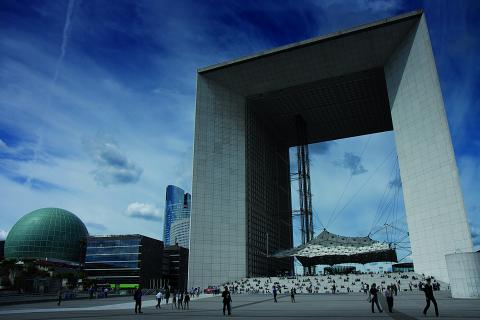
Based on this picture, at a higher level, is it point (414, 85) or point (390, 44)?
point (390, 44)

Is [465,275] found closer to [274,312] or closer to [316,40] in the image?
[274,312]

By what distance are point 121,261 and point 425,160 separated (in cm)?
8421

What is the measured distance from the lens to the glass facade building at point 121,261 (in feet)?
356

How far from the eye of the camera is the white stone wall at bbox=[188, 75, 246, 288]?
69688 millimetres

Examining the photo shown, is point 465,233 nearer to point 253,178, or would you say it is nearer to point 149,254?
point 253,178

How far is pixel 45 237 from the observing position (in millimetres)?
108750

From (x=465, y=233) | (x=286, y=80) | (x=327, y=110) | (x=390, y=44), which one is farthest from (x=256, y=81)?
(x=465, y=233)

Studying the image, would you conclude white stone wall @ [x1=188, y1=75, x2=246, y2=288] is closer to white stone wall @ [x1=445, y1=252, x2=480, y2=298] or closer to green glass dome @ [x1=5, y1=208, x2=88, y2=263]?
white stone wall @ [x1=445, y1=252, x2=480, y2=298]

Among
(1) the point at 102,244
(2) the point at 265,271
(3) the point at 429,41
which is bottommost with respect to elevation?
(2) the point at 265,271

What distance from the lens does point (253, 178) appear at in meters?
80.9

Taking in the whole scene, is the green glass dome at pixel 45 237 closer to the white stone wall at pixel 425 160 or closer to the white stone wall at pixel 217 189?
the white stone wall at pixel 217 189

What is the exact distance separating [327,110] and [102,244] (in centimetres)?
7341

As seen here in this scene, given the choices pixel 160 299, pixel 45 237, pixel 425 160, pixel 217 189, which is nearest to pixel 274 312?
pixel 160 299

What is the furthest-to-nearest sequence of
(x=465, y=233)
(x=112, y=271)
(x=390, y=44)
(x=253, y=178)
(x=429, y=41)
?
(x=112, y=271), (x=253, y=178), (x=390, y=44), (x=429, y=41), (x=465, y=233)
